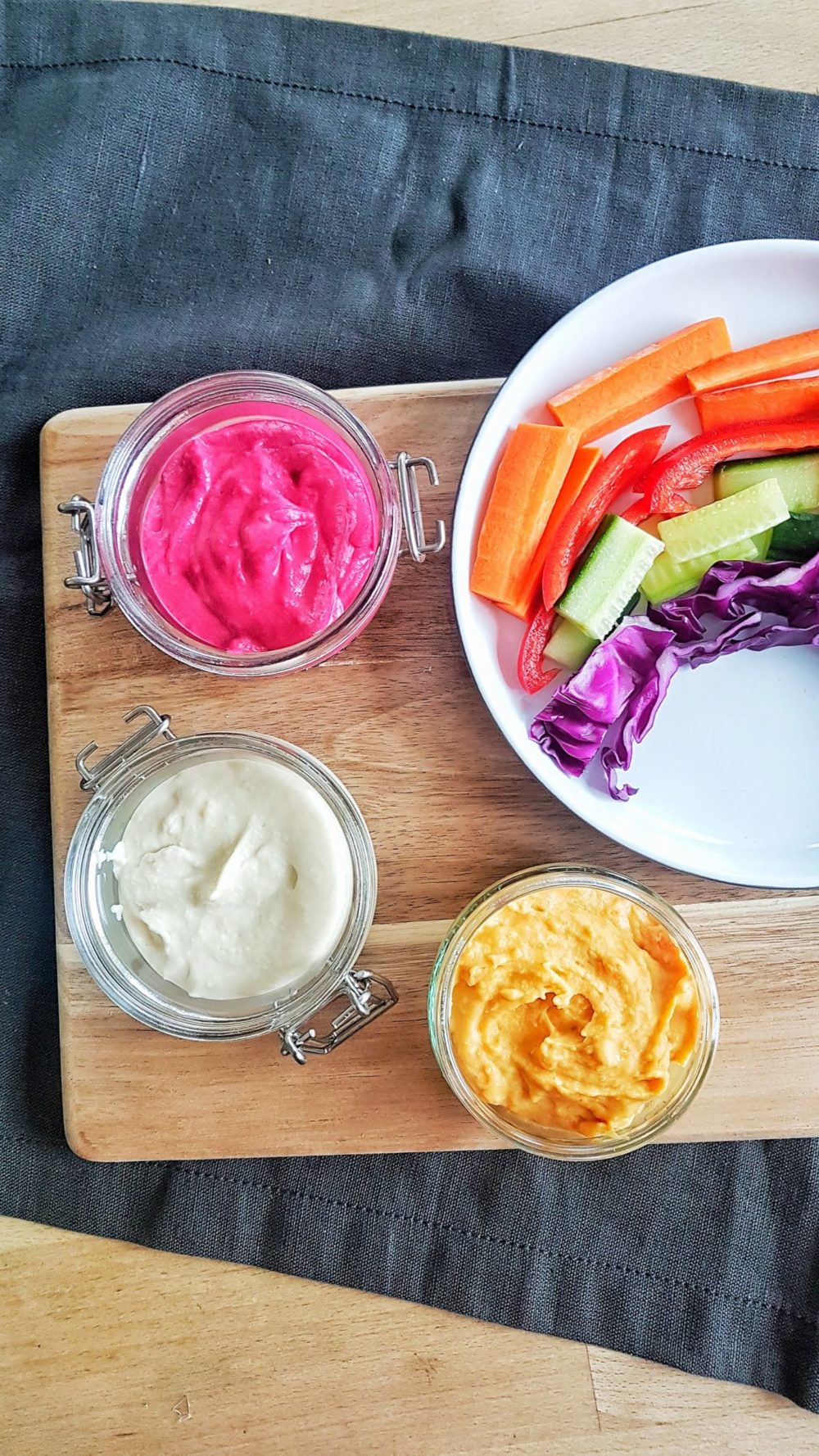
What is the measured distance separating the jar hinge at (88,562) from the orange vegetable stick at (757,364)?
2.78 feet

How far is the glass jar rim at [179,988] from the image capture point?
1.47 m

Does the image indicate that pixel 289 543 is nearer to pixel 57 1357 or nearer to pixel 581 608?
pixel 581 608

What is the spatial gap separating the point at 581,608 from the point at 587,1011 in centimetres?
53

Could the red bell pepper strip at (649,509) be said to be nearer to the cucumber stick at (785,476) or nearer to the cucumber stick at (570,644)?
the cucumber stick at (785,476)

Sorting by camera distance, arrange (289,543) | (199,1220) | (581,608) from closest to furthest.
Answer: (289,543), (581,608), (199,1220)

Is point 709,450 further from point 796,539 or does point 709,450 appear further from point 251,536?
point 251,536

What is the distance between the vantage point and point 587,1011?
144 centimetres

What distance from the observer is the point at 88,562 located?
1.50 metres

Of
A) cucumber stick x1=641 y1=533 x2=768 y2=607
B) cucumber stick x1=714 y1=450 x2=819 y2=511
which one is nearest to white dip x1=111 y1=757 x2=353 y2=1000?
cucumber stick x1=641 y1=533 x2=768 y2=607

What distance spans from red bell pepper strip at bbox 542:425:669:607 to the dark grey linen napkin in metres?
Answer: 0.28

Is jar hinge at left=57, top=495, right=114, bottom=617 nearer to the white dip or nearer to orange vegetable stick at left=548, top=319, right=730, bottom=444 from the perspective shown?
the white dip

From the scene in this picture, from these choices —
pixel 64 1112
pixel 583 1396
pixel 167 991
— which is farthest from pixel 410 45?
pixel 583 1396

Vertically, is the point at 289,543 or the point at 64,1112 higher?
the point at 289,543

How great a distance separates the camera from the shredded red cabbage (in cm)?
151
